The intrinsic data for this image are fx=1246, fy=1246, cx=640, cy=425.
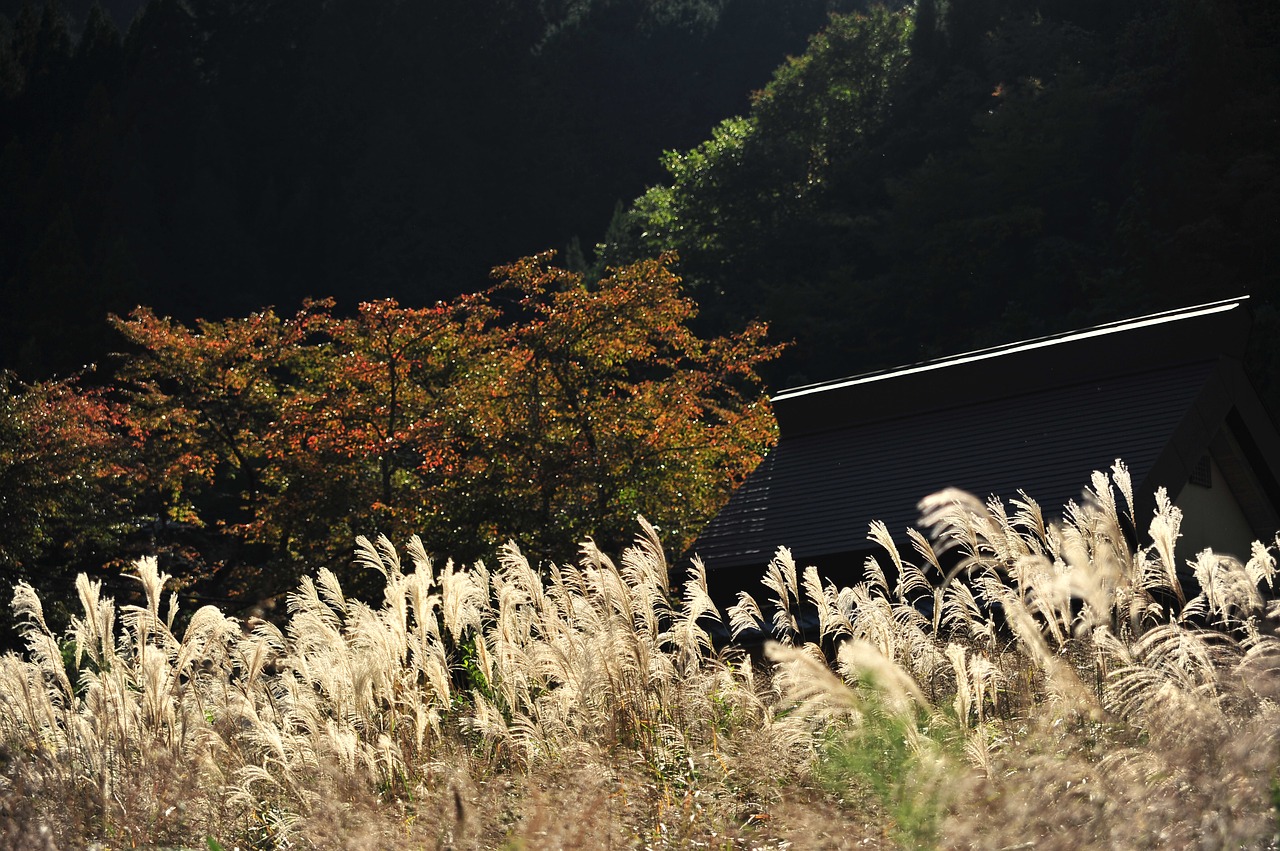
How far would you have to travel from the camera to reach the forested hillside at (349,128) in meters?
36.8

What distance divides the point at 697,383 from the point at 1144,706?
39.2 feet

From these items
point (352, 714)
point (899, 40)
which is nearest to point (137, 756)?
point (352, 714)

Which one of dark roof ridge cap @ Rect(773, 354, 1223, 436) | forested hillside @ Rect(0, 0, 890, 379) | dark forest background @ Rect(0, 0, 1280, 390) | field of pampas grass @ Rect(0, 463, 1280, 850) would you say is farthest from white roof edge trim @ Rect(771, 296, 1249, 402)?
forested hillside @ Rect(0, 0, 890, 379)

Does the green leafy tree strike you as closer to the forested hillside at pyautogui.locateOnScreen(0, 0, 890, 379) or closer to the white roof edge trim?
the white roof edge trim

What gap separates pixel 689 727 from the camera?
15.8ft

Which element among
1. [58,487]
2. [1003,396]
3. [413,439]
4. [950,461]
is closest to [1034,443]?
[950,461]

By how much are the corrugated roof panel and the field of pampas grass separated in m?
4.17

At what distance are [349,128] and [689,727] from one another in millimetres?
39369

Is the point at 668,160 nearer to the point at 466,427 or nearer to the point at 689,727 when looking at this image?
the point at 466,427

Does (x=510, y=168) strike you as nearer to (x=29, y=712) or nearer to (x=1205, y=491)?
(x=1205, y=491)

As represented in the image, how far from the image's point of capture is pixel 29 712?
5.11 metres

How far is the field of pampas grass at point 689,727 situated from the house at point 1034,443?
4220 mm

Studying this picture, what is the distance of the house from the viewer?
9.27 meters

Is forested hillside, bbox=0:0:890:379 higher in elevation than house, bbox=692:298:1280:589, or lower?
higher
